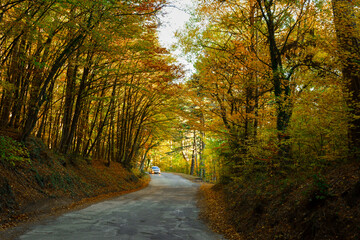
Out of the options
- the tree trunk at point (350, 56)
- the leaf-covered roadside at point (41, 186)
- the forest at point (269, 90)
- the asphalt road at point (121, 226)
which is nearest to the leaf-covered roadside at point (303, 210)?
the forest at point (269, 90)

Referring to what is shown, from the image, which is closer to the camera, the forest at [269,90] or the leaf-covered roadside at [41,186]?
the forest at [269,90]

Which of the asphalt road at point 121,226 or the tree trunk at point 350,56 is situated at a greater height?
the tree trunk at point 350,56

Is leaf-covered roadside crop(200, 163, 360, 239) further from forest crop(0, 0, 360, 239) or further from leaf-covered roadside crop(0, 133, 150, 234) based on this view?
leaf-covered roadside crop(0, 133, 150, 234)

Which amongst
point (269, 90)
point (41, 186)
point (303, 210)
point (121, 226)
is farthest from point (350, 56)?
point (41, 186)

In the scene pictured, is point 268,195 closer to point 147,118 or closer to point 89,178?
point 89,178

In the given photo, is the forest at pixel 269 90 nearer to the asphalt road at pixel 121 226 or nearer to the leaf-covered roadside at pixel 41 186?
the leaf-covered roadside at pixel 41 186

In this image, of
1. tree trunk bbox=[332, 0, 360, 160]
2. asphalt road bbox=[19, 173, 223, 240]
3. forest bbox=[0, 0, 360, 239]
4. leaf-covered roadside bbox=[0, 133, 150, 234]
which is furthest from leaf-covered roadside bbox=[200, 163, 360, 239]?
leaf-covered roadside bbox=[0, 133, 150, 234]

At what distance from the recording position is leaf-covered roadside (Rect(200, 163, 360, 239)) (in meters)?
4.02

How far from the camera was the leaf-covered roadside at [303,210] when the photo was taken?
4.02 meters

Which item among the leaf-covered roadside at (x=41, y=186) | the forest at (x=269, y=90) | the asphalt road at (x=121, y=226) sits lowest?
the asphalt road at (x=121, y=226)

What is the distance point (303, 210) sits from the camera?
4.84 m

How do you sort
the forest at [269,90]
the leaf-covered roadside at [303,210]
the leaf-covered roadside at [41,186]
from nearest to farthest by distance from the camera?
the leaf-covered roadside at [303,210], the forest at [269,90], the leaf-covered roadside at [41,186]

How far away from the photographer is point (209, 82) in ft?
41.5

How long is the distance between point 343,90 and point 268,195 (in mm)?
3305
